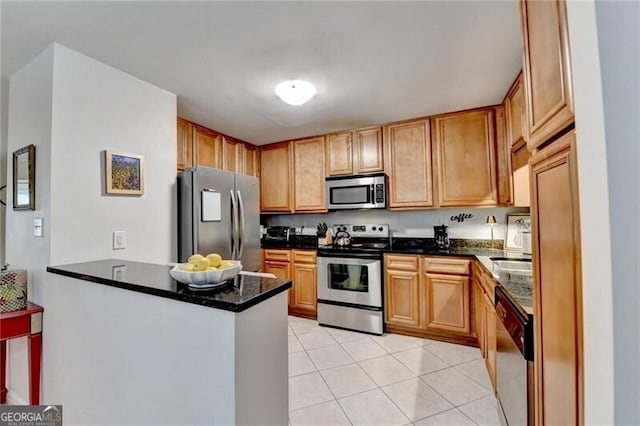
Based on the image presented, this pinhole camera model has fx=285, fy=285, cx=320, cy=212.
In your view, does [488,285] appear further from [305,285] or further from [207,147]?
[207,147]

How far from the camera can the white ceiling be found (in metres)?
1.43

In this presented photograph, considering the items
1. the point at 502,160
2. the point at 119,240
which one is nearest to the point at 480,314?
the point at 502,160

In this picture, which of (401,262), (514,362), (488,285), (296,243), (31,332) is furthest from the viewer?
(296,243)

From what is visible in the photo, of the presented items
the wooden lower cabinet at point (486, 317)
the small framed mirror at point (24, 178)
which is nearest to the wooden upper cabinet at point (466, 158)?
the wooden lower cabinet at point (486, 317)

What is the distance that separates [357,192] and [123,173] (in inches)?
87.5

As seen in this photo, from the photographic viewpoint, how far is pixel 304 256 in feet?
11.3

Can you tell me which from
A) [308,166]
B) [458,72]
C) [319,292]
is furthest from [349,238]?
[458,72]

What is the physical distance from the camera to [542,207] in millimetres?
839

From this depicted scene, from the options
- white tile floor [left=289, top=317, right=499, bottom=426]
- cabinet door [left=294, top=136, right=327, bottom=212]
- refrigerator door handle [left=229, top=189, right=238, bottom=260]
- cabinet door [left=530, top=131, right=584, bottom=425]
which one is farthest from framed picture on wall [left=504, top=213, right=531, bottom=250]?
refrigerator door handle [left=229, top=189, right=238, bottom=260]

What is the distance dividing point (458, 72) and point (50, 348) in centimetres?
316

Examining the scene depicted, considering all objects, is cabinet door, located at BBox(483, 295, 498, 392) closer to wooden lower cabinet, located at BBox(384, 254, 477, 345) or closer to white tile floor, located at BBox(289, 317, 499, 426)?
white tile floor, located at BBox(289, 317, 499, 426)

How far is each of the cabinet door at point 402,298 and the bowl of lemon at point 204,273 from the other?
220 cm

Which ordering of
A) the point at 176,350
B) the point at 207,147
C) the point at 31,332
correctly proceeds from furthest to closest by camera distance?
the point at 207,147
the point at 31,332
the point at 176,350

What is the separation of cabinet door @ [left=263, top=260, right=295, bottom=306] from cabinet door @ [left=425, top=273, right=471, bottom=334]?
160cm
